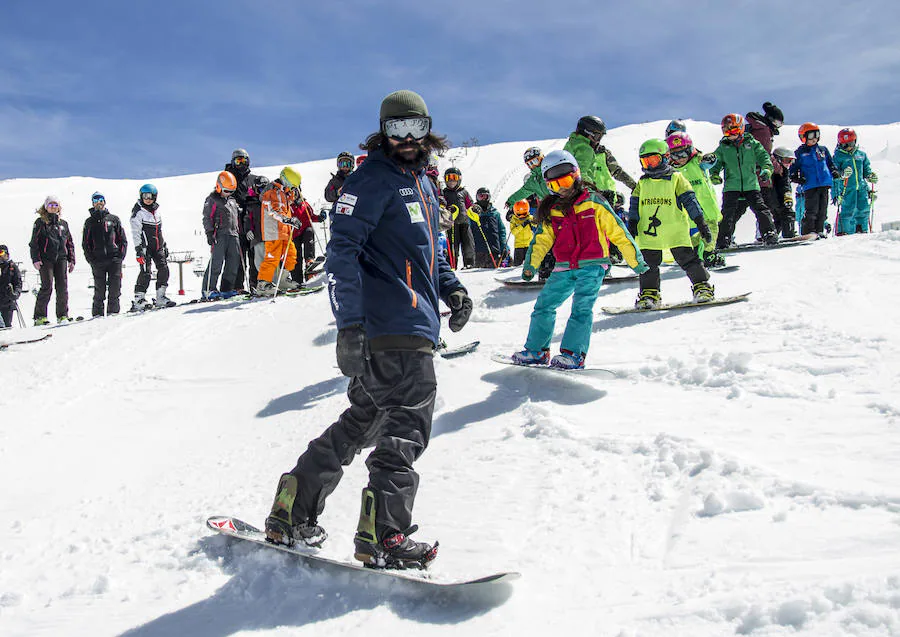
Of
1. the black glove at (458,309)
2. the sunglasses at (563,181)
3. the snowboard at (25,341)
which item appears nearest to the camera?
the black glove at (458,309)

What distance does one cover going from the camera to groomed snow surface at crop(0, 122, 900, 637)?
7.82 feet

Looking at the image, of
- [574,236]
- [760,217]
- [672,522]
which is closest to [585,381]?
[574,236]

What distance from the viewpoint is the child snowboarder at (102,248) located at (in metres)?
10.5

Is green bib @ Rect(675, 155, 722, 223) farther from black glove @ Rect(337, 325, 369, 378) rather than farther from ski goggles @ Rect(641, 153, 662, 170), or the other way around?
black glove @ Rect(337, 325, 369, 378)

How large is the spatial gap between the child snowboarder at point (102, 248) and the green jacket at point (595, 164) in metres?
7.45

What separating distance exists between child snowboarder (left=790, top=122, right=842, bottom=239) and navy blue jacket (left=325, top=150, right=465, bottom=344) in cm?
1027

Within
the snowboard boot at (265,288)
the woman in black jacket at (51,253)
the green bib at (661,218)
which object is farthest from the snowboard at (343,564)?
the woman in black jacket at (51,253)

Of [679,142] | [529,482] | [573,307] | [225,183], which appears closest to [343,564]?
[529,482]

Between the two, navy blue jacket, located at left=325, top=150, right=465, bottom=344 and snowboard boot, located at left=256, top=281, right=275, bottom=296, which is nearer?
navy blue jacket, located at left=325, top=150, right=465, bottom=344

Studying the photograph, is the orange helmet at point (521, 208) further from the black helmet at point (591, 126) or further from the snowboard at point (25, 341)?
the snowboard at point (25, 341)

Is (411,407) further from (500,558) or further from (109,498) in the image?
(109,498)

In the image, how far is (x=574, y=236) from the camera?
5281mm

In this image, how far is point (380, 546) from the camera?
258 cm

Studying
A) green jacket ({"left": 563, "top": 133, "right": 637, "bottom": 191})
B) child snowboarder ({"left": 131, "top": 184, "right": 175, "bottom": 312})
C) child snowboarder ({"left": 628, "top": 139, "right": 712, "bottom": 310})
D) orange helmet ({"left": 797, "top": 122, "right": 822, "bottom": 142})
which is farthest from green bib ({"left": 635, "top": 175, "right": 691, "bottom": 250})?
child snowboarder ({"left": 131, "top": 184, "right": 175, "bottom": 312})
